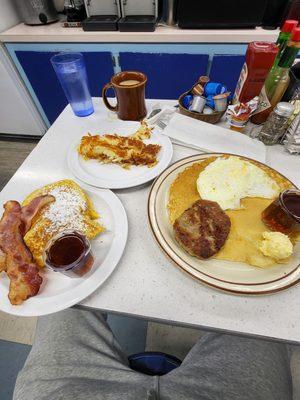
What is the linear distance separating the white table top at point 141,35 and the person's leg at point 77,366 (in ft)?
5.30

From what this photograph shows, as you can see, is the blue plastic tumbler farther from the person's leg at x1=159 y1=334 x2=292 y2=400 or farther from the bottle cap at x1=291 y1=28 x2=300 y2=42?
the person's leg at x1=159 y1=334 x2=292 y2=400

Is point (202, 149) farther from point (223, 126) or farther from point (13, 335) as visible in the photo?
point (13, 335)

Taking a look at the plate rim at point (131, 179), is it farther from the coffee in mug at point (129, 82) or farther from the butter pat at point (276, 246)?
the butter pat at point (276, 246)

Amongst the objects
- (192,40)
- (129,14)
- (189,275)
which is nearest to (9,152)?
(129,14)

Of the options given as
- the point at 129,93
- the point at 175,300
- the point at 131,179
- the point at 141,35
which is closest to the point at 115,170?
the point at 131,179

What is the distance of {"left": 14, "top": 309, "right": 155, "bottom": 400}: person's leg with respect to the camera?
0.63 m

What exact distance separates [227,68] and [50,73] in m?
1.32

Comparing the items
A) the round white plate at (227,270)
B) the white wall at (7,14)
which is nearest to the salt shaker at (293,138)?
the round white plate at (227,270)

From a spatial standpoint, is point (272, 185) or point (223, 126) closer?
point (272, 185)

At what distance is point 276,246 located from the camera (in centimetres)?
52

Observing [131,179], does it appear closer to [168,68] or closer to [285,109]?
[285,109]

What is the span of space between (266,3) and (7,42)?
1733mm

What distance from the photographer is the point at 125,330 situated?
1196 millimetres

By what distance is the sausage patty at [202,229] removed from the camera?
0.54m
